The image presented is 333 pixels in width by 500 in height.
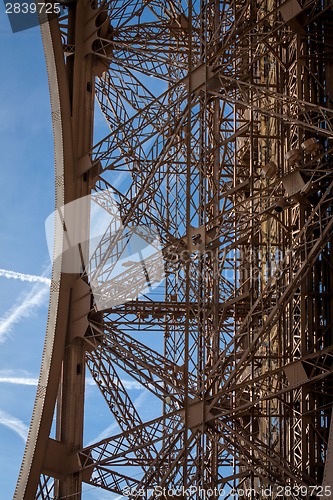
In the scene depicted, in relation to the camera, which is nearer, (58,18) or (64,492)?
(64,492)

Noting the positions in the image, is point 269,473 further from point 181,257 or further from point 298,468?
point 181,257

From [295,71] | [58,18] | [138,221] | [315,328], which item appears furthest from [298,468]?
[58,18]

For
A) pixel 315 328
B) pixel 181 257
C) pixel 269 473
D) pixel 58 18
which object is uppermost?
pixel 58 18

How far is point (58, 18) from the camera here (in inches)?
891

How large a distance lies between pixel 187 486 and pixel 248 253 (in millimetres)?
6313

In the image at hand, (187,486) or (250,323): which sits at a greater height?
(250,323)

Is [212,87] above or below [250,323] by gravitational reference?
above

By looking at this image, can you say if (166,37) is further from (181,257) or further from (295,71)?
(181,257)

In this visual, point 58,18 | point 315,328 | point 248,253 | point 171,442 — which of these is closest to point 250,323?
point 315,328

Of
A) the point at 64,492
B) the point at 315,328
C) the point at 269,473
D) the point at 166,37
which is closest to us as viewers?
the point at 269,473

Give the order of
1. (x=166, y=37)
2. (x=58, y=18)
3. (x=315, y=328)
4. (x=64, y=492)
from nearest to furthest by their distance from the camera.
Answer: (x=315, y=328)
(x=64, y=492)
(x=58, y=18)
(x=166, y=37)

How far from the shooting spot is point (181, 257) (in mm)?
20547

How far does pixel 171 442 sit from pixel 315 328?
10.4 feet

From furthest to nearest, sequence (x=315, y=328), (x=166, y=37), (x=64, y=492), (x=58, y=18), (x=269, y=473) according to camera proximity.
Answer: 1. (x=166, y=37)
2. (x=58, y=18)
3. (x=64, y=492)
4. (x=315, y=328)
5. (x=269, y=473)
